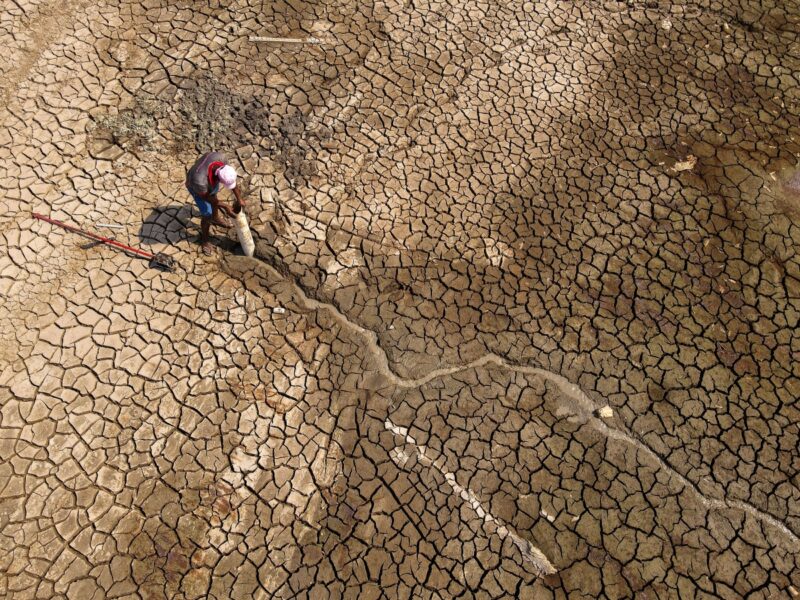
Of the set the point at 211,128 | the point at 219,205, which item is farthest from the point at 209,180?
the point at 211,128

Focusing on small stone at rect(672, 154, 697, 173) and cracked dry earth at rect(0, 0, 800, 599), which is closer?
cracked dry earth at rect(0, 0, 800, 599)

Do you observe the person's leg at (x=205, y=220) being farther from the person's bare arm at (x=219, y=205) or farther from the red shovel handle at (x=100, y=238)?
the red shovel handle at (x=100, y=238)

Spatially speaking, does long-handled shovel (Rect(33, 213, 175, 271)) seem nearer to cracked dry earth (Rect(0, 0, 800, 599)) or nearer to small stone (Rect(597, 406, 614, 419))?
cracked dry earth (Rect(0, 0, 800, 599))

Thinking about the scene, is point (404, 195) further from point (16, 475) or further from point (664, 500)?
point (16, 475)

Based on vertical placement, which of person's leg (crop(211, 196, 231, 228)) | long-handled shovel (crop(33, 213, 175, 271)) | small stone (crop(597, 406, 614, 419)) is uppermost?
person's leg (crop(211, 196, 231, 228))

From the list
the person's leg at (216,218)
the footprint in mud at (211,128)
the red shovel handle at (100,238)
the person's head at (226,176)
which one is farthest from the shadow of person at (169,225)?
the person's head at (226,176)

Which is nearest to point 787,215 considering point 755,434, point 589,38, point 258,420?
point 755,434

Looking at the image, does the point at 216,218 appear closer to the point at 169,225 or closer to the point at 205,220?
the point at 205,220

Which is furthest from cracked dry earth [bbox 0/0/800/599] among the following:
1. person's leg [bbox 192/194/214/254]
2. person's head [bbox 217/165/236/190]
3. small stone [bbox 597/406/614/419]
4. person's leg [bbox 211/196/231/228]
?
person's head [bbox 217/165/236/190]
